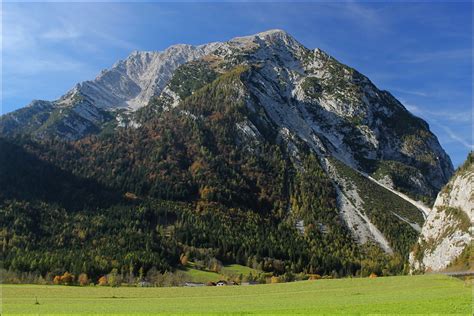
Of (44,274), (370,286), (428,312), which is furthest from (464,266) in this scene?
(44,274)

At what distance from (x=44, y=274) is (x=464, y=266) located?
547ft

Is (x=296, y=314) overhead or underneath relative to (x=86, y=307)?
overhead

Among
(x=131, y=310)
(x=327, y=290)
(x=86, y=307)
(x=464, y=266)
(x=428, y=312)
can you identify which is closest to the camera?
(x=428, y=312)

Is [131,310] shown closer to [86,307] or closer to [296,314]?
[86,307]

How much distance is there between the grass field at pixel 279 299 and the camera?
58469mm

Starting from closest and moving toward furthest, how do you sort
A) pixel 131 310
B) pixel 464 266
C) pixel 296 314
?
1. pixel 296 314
2. pixel 131 310
3. pixel 464 266

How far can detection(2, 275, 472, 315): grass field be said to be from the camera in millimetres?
58469

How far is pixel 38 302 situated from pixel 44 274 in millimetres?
111900

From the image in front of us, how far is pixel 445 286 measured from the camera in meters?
82.3

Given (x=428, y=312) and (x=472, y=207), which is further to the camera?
(x=472, y=207)

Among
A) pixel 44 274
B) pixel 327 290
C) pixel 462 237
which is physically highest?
pixel 462 237

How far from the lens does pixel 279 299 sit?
78.6m

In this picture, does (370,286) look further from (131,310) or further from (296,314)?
(131,310)

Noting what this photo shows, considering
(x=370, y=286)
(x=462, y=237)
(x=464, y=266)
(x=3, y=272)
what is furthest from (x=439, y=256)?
(x=3, y=272)
